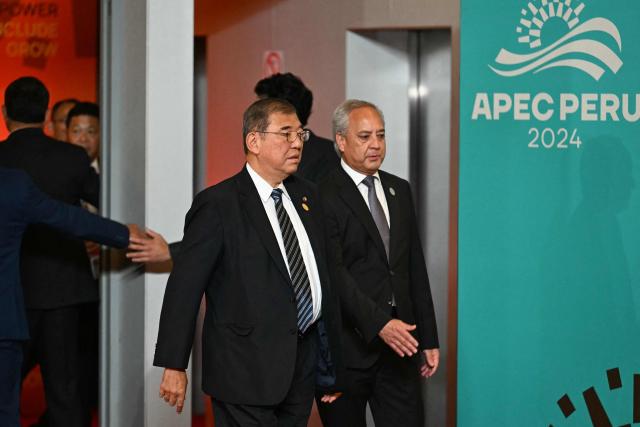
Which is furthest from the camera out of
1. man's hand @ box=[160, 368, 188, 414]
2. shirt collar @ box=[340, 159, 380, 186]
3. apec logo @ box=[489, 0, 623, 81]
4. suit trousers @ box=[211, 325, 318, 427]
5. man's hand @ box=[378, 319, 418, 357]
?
apec logo @ box=[489, 0, 623, 81]

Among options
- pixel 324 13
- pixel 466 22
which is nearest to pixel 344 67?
pixel 324 13

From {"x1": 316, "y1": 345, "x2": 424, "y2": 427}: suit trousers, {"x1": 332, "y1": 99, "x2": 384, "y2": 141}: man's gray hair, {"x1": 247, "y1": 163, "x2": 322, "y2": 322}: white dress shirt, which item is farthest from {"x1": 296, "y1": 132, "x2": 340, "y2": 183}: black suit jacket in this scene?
{"x1": 247, "y1": 163, "x2": 322, "y2": 322}: white dress shirt

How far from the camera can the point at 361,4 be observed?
20.9 ft

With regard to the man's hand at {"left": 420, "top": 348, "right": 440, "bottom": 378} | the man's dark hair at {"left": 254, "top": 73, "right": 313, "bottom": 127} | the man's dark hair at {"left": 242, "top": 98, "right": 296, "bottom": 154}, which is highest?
the man's dark hair at {"left": 254, "top": 73, "right": 313, "bottom": 127}

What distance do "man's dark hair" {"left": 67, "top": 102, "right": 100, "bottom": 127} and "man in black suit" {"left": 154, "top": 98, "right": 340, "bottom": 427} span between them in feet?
4.54

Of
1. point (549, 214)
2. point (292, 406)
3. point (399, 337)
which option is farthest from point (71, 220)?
point (549, 214)

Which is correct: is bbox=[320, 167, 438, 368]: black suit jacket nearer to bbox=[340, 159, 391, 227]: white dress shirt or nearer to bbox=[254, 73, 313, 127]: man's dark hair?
bbox=[340, 159, 391, 227]: white dress shirt

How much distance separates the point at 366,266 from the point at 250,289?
817 millimetres

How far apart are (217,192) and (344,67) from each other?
2754mm

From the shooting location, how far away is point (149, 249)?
16.5 ft

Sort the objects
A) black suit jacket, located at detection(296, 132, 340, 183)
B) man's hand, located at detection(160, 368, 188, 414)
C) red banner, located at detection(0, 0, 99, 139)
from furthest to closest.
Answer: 1. black suit jacket, located at detection(296, 132, 340, 183)
2. red banner, located at detection(0, 0, 99, 139)
3. man's hand, located at detection(160, 368, 188, 414)

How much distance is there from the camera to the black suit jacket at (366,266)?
4.43m

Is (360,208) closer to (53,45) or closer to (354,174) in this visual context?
(354,174)

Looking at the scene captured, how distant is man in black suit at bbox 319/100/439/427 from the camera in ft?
14.8
